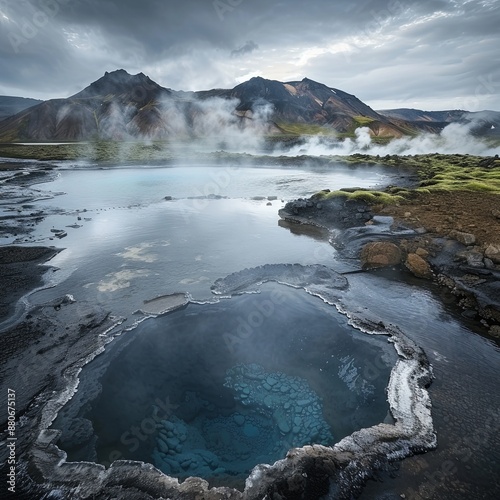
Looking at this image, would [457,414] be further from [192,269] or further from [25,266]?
[25,266]

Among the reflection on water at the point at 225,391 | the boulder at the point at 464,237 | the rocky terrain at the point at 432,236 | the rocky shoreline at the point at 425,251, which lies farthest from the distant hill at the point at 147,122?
the reflection on water at the point at 225,391

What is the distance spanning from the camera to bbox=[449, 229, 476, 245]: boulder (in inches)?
570

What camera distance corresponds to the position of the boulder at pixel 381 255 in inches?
599

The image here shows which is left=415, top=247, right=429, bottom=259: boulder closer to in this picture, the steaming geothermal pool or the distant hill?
the steaming geothermal pool

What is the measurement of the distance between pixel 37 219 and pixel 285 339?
23.2 meters

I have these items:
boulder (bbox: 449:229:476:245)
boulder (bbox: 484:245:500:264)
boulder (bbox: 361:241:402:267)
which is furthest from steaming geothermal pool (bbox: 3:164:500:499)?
boulder (bbox: 449:229:476:245)

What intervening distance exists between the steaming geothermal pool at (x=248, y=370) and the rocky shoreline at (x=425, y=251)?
36.2 inches

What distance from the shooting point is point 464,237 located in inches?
581

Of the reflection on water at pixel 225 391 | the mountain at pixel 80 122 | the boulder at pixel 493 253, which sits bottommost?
the reflection on water at pixel 225 391

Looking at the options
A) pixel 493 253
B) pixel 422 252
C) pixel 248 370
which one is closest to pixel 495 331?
pixel 493 253

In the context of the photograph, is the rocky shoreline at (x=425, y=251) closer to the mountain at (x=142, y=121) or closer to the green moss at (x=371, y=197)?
the green moss at (x=371, y=197)

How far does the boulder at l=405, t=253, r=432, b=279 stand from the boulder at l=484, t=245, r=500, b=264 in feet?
7.41

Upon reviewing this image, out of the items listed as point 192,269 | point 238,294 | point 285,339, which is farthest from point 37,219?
point 285,339

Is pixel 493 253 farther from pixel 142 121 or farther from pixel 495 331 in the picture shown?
pixel 142 121
